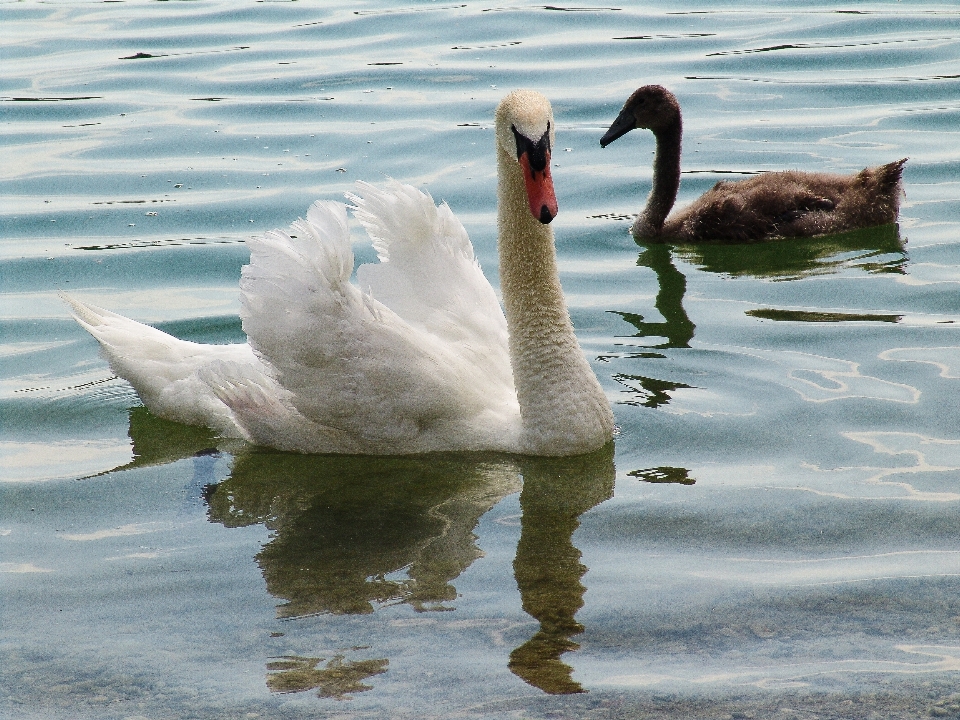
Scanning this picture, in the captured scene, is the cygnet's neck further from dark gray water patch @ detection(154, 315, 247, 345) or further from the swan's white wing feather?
the swan's white wing feather

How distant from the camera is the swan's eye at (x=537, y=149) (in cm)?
618

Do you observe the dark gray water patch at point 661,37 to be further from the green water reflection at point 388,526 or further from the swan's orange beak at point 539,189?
the swan's orange beak at point 539,189

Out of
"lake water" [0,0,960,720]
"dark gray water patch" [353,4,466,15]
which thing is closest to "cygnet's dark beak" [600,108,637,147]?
"lake water" [0,0,960,720]

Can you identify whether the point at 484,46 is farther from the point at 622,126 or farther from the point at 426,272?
the point at 426,272

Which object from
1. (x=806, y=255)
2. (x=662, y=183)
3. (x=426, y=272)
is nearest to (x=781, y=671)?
(x=426, y=272)

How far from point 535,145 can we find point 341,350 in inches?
50.6

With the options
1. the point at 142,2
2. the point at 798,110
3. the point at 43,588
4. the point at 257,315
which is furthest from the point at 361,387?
the point at 142,2

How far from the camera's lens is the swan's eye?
6.18 metres

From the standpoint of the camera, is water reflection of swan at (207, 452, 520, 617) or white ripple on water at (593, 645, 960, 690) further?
water reflection of swan at (207, 452, 520, 617)

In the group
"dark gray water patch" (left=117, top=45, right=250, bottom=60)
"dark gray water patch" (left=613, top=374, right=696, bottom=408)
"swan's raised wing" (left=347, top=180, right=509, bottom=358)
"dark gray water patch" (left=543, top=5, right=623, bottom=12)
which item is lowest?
"dark gray water patch" (left=613, top=374, right=696, bottom=408)

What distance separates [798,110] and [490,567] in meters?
9.26

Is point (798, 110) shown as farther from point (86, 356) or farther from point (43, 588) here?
point (43, 588)

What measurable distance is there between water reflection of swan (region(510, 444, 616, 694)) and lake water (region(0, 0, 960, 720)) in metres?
0.01

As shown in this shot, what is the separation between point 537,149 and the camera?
6.17 meters
